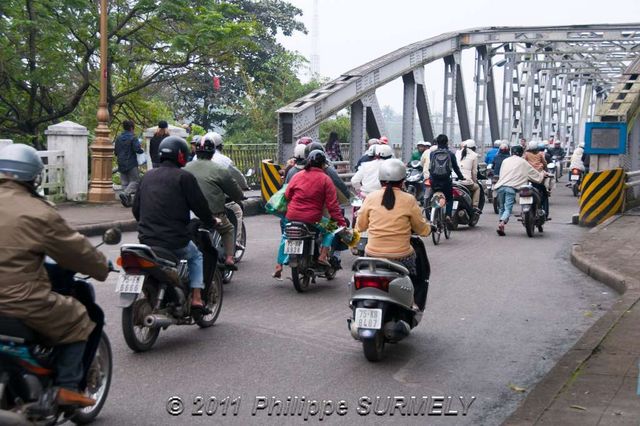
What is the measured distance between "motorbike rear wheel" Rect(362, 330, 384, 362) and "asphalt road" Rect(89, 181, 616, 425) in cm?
7

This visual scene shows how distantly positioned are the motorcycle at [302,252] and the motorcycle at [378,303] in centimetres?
278

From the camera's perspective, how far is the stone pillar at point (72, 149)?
17.6 metres

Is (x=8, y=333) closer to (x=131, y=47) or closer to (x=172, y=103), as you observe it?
(x=131, y=47)

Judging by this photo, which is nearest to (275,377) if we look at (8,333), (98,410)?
(98,410)

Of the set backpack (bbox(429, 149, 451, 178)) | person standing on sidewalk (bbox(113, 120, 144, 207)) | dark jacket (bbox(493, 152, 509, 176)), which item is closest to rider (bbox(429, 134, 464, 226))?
backpack (bbox(429, 149, 451, 178))

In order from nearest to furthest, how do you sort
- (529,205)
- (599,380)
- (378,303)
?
1. (599,380)
2. (378,303)
3. (529,205)

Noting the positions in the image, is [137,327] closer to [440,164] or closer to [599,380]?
[599,380]

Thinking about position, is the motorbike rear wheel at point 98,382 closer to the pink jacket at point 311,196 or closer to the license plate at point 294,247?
the license plate at point 294,247

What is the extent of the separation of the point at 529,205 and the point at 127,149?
7.76 meters

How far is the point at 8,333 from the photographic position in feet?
14.4

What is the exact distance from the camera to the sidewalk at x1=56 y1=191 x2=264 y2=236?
48.1ft

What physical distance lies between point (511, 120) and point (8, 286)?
1199 inches

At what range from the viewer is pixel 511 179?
621 inches

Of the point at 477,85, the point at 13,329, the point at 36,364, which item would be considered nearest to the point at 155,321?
the point at 36,364
